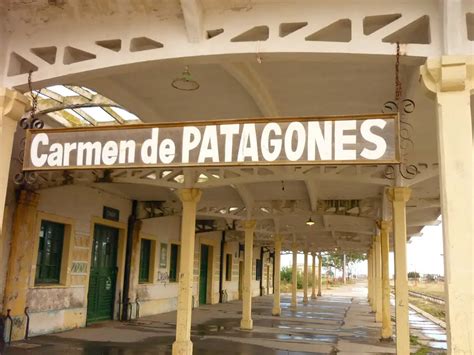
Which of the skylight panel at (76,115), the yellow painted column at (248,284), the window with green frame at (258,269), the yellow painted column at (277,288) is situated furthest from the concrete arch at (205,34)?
the window with green frame at (258,269)

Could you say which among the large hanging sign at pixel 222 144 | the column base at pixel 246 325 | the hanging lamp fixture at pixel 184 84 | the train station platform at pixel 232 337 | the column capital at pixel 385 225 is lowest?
the train station platform at pixel 232 337

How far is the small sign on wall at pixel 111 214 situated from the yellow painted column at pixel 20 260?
12.2 ft

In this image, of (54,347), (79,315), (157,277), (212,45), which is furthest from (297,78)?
(157,277)

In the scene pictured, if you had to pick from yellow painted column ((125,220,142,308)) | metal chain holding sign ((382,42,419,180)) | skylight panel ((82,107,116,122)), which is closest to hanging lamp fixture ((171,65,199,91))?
metal chain holding sign ((382,42,419,180))

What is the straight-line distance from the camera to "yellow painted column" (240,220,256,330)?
15.9m

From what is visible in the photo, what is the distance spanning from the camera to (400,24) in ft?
14.7

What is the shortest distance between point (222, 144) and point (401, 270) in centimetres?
654

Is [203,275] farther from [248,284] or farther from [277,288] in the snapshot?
[248,284]

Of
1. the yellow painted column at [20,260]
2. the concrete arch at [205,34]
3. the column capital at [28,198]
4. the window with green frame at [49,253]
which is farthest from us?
the window with green frame at [49,253]

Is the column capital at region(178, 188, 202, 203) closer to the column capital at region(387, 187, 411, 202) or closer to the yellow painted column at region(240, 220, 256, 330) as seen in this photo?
the column capital at region(387, 187, 411, 202)

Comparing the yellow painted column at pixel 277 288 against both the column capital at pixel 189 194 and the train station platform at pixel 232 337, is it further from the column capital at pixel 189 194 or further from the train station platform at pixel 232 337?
the column capital at pixel 189 194

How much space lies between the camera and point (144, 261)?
18562 millimetres

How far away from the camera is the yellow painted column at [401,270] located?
30.1 ft

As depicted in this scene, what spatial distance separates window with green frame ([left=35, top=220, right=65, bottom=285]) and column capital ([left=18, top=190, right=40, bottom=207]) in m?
1.17
